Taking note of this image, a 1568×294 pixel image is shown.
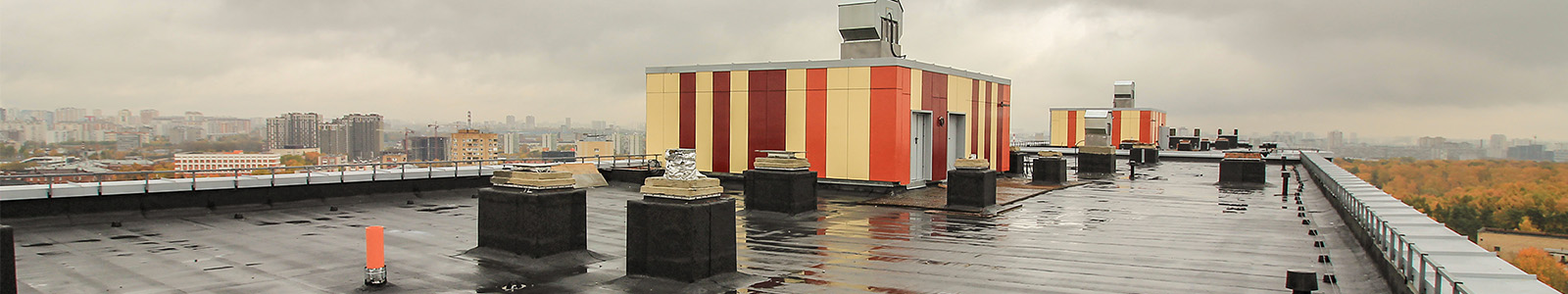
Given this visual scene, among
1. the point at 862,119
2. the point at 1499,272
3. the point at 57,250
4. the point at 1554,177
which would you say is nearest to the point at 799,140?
the point at 862,119

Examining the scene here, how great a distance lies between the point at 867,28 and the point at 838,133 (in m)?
3.15

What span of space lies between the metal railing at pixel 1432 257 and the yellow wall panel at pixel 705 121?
16.4m

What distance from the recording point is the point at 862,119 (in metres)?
21.0

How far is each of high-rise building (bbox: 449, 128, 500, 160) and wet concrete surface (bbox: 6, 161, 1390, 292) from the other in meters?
3.82

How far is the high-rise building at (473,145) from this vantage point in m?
19.6

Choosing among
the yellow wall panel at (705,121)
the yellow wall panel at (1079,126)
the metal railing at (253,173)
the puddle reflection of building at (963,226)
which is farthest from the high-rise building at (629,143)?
the yellow wall panel at (1079,126)

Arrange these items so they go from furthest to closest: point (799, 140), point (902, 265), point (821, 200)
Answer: point (799, 140) < point (821, 200) < point (902, 265)

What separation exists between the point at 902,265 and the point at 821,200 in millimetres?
8746

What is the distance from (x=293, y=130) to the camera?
20.4m

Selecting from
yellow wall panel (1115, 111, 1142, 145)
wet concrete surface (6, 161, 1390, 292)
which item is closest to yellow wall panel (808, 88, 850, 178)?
wet concrete surface (6, 161, 1390, 292)

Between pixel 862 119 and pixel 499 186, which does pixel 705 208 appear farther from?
pixel 862 119

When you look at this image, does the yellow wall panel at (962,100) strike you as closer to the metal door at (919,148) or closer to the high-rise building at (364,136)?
the metal door at (919,148)

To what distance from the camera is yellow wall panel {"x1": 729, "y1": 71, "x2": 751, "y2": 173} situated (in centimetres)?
2294

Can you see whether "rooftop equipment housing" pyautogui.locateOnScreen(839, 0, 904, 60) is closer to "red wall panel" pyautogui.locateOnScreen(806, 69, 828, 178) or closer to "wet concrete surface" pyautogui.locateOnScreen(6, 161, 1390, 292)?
"red wall panel" pyautogui.locateOnScreen(806, 69, 828, 178)
